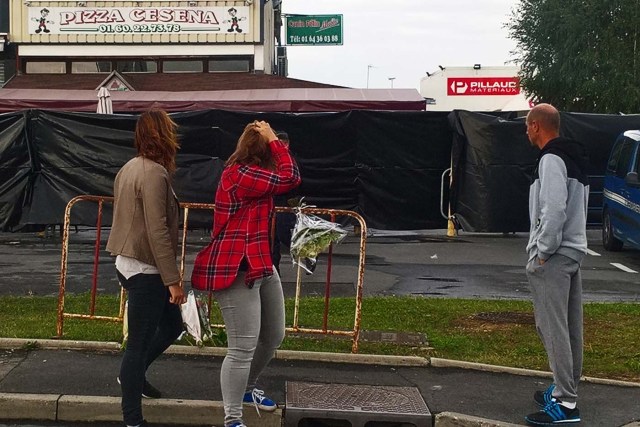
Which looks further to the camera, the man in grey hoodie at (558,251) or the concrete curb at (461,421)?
the concrete curb at (461,421)

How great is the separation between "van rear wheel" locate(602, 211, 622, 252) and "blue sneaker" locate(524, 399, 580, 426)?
31.9ft

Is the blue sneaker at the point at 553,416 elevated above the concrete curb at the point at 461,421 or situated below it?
above

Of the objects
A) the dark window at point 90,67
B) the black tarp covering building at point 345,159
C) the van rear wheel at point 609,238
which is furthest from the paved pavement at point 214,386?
the dark window at point 90,67

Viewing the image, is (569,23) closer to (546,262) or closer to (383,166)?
(383,166)

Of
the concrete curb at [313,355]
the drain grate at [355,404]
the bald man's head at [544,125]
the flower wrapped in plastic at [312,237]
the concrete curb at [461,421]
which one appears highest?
the bald man's head at [544,125]

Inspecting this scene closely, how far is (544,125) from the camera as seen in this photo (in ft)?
19.5

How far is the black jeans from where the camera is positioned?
5473mm

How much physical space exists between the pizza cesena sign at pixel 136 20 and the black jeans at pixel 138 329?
23.0 metres

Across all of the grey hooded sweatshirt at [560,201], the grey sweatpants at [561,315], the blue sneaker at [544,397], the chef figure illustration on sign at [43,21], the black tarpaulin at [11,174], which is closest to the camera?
the grey hooded sweatshirt at [560,201]

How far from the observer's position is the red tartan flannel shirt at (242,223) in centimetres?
542

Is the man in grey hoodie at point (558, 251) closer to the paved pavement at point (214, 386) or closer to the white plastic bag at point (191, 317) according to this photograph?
the paved pavement at point (214, 386)

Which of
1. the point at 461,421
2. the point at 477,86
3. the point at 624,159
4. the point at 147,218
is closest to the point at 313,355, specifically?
the point at 461,421

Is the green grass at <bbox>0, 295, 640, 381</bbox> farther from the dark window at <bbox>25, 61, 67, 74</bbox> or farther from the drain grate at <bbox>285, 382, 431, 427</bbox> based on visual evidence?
the dark window at <bbox>25, 61, 67, 74</bbox>

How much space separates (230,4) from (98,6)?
151 inches
